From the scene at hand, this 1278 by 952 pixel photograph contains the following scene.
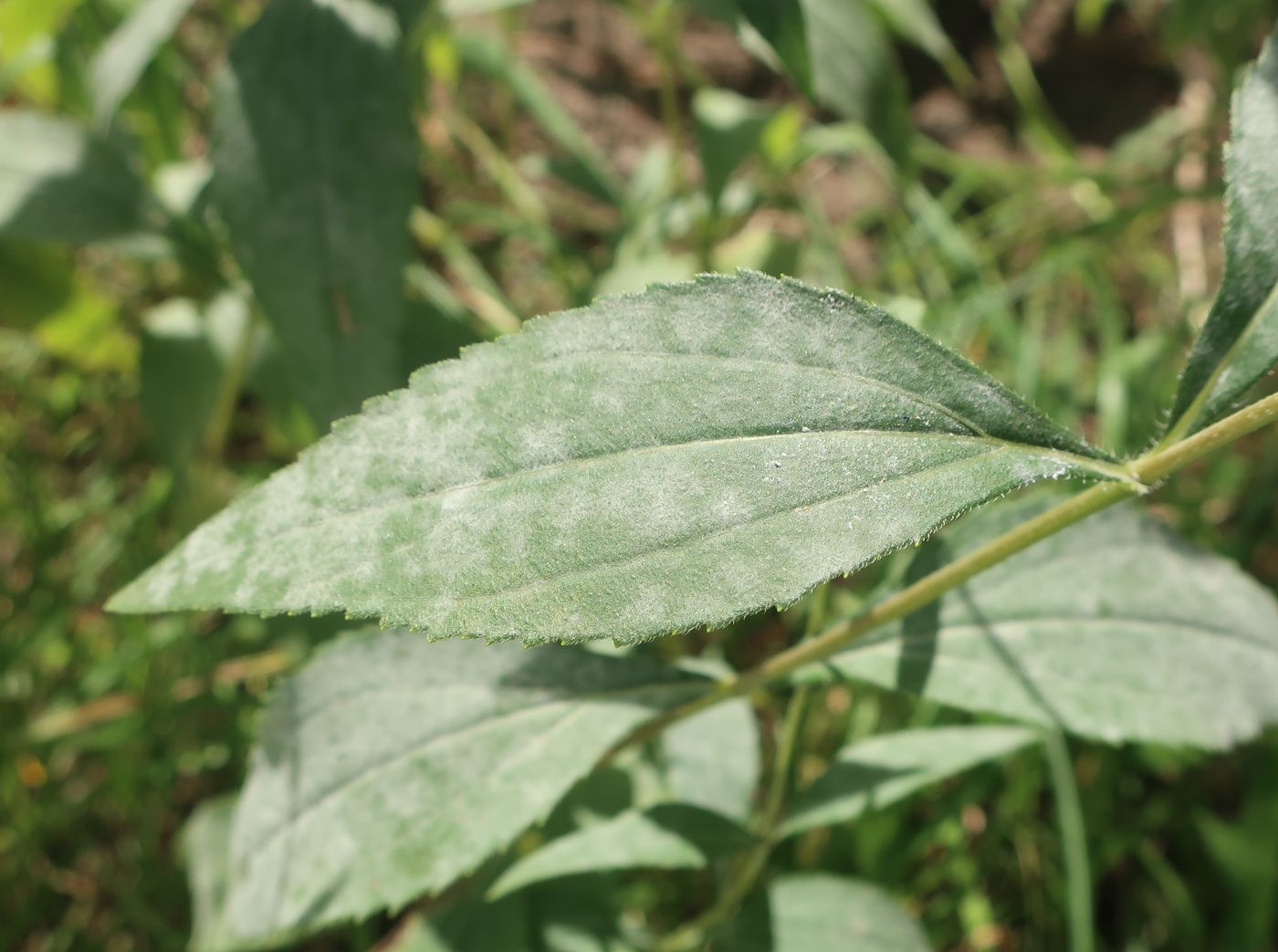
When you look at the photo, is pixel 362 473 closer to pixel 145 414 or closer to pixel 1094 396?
pixel 145 414

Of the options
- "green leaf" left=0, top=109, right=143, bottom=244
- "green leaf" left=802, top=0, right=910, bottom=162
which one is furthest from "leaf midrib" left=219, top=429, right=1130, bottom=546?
"green leaf" left=0, top=109, right=143, bottom=244

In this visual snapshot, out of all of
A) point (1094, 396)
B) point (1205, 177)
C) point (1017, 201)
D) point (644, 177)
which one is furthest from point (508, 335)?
point (1205, 177)

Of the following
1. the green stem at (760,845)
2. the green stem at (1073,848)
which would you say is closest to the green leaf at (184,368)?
the green stem at (760,845)

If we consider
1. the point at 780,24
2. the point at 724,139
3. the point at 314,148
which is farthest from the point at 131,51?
the point at 724,139

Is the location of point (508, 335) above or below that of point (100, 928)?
above

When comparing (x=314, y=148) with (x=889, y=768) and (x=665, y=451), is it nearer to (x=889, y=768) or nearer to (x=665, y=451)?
(x=665, y=451)
